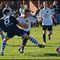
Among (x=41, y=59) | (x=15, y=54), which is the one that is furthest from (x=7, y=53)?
(x=41, y=59)

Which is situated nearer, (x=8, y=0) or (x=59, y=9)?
(x=59, y=9)

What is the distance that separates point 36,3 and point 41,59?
2191 centimetres

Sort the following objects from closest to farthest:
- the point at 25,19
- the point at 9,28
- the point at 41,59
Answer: the point at 41,59, the point at 9,28, the point at 25,19

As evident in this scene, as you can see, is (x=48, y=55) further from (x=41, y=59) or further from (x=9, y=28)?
(x=9, y=28)

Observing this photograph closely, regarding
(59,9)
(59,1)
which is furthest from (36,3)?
(59,9)

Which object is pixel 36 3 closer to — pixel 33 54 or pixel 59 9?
pixel 59 9

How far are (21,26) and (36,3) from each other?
20.9m

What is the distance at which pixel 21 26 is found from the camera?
9852mm

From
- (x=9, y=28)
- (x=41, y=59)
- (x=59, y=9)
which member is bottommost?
(x=41, y=59)

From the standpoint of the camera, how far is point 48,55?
979 cm

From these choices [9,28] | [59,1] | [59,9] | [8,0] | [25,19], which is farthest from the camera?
[8,0]

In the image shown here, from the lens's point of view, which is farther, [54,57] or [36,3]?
[36,3]

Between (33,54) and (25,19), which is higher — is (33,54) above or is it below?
below

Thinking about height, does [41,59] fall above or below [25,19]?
below
